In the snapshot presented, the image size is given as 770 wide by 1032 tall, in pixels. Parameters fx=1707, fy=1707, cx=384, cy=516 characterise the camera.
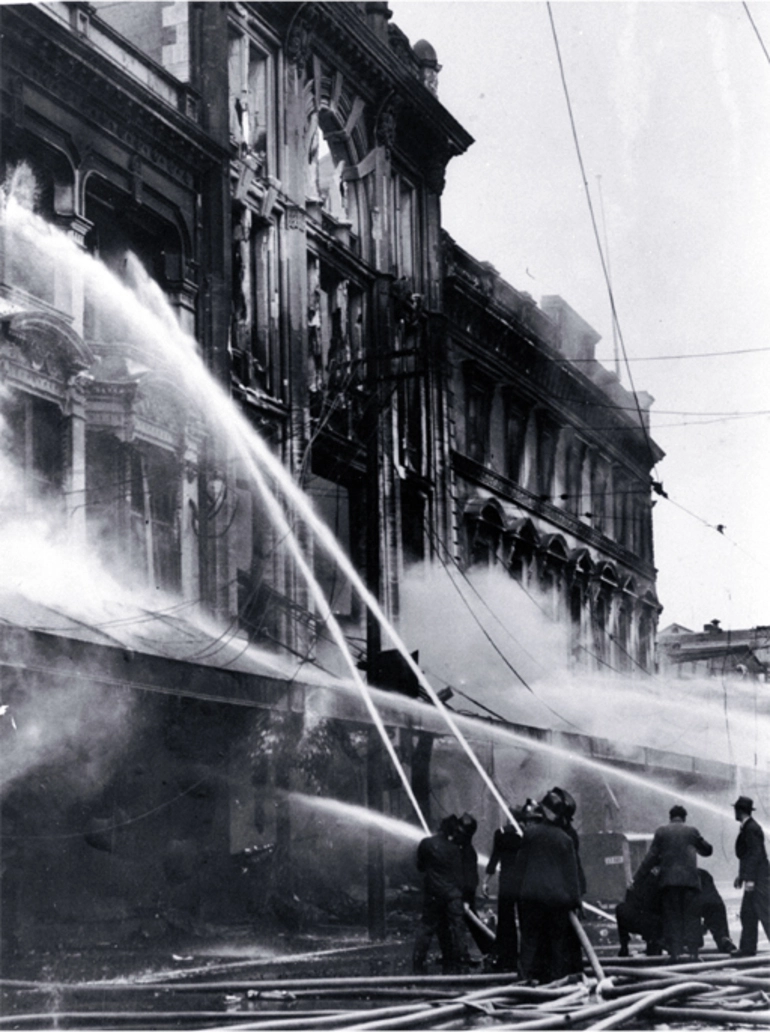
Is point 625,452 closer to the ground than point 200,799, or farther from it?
farther from it

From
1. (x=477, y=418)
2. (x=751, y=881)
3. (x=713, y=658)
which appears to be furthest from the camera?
(x=713, y=658)

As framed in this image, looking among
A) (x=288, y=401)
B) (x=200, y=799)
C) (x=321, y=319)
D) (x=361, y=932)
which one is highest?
(x=321, y=319)

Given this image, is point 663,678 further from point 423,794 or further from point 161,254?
point 161,254

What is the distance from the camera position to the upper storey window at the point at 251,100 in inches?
1128

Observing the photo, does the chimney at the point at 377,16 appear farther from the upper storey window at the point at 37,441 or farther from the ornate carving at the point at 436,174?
the upper storey window at the point at 37,441

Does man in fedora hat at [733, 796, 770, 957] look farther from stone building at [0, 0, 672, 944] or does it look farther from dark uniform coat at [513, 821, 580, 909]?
stone building at [0, 0, 672, 944]

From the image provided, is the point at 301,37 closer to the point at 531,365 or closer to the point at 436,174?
the point at 436,174

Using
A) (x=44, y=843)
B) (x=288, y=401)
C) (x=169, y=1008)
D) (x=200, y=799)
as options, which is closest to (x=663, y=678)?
(x=288, y=401)

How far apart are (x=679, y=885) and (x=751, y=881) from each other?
1.00 m

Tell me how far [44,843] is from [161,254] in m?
9.35

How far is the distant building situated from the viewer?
206ft

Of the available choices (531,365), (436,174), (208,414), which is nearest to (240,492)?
(208,414)

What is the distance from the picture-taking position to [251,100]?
29.6 metres

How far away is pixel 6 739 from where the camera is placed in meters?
19.7
